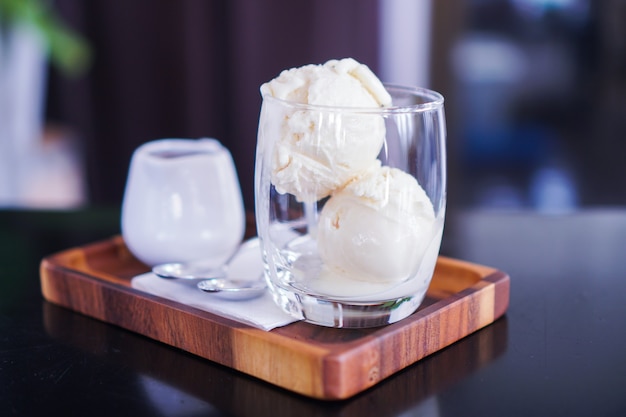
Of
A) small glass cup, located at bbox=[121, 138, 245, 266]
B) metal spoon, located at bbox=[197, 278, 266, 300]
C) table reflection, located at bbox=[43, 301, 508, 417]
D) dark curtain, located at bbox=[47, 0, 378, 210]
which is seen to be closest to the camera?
table reflection, located at bbox=[43, 301, 508, 417]

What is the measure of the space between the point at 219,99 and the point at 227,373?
1.68 meters

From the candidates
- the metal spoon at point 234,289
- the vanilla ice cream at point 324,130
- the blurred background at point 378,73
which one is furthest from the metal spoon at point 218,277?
the blurred background at point 378,73

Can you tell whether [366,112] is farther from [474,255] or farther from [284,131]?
[474,255]

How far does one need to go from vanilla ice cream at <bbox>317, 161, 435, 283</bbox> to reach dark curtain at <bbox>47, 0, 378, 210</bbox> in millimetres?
1460

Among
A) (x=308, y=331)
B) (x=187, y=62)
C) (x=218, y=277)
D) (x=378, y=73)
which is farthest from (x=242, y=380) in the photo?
(x=187, y=62)

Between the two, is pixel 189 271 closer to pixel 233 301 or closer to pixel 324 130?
pixel 233 301

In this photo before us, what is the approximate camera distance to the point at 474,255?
34.9 inches

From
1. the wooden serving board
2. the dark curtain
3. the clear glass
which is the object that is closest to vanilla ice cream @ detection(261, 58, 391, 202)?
the clear glass

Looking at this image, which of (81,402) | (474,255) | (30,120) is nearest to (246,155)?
(30,120)

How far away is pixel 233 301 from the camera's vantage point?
0.67m

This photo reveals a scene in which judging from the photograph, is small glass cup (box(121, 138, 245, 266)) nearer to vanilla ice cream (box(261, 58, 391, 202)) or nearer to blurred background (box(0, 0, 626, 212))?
vanilla ice cream (box(261, 58, 391, 202))

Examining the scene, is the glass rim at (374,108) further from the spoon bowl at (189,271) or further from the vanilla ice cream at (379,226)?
the spoon bowl at (189,271)

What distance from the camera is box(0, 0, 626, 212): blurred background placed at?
207 cm

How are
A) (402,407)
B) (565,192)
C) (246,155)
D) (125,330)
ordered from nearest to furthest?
(402,407) < (125,330) < (246,155) < (565,192)
